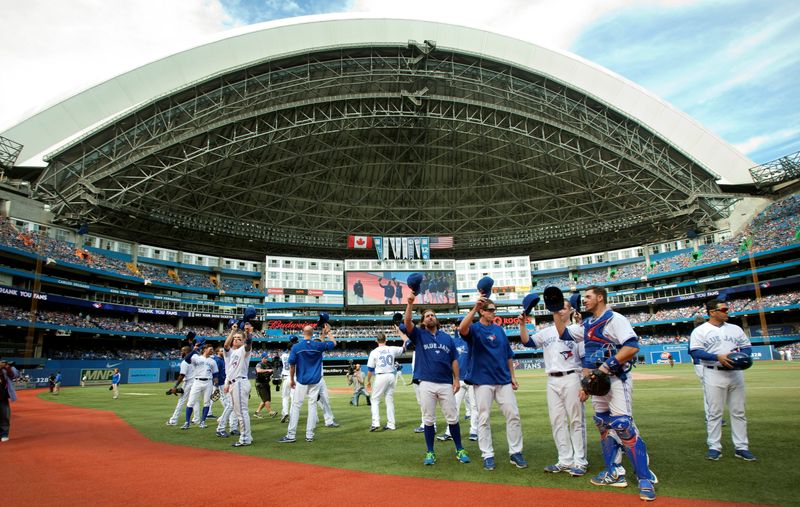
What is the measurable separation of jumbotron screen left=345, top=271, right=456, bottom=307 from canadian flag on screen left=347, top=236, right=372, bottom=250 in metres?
3.60

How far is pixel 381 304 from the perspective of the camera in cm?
6256

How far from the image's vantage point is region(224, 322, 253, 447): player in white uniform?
9.70 m

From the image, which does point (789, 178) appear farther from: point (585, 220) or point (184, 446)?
point (184, 446)

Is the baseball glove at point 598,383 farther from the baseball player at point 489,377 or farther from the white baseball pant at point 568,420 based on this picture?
the baseball player at point 489,377

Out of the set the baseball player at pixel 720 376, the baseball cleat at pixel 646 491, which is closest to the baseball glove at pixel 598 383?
the baseball cleat at pixel 646 491

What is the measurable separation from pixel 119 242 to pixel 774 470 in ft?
220

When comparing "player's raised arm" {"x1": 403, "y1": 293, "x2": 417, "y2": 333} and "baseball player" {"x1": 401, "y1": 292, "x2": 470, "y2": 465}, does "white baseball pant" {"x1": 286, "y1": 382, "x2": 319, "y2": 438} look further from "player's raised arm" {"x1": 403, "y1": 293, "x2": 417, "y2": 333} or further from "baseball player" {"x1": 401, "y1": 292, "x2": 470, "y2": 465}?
"player's raised arm" {"x1": 403, "y1": 293, "x2": 417, "y2": 333}

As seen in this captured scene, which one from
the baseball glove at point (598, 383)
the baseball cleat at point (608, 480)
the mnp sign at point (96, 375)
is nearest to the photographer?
the baseball glove at point (598, 383)

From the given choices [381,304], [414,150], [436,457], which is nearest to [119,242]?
[381,304]

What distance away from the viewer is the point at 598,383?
18.6ft

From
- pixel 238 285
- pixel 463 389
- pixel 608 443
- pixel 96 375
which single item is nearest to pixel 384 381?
pixel 463 389

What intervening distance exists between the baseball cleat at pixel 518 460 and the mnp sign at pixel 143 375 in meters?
49.0

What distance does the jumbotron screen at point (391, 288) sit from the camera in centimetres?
6219

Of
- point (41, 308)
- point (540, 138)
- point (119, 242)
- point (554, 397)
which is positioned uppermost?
point (540, 138)
